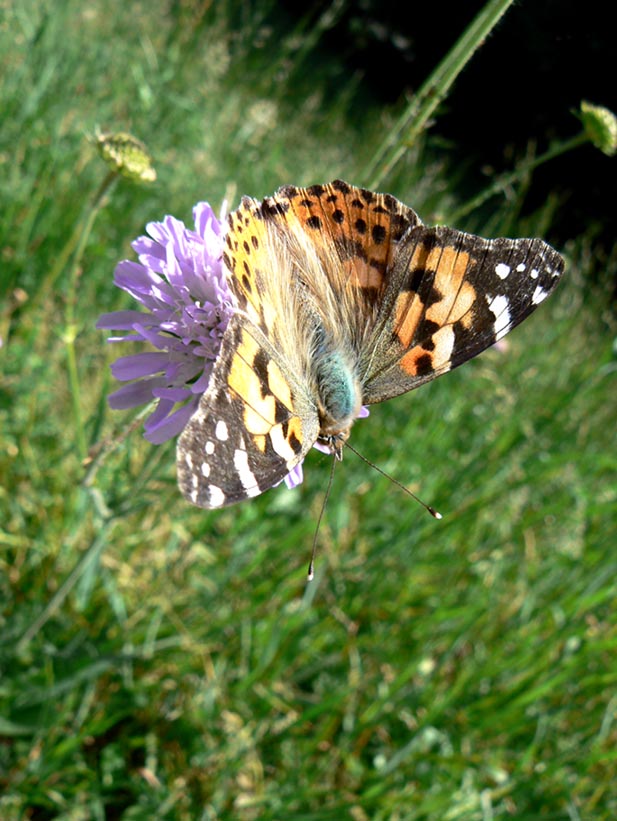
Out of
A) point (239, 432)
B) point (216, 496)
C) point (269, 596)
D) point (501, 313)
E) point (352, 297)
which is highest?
point (352, 297)

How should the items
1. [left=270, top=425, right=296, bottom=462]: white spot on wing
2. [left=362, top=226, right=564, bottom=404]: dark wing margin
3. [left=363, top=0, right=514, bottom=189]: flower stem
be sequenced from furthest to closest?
1. [left=362, top=226, right=564, bottom=404]: dark wing margin
2. [left=363, top=0, right=514, bottom=189]: flower stem
3. [left=270, top=425, right=296, bottom=462]: white spot on wing

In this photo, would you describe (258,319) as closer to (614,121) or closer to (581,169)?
(614,121)

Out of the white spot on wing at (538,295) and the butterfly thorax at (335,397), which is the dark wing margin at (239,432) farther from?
the white spot on wing at (538,295)

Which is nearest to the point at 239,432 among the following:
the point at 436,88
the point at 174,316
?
the point at 174,316

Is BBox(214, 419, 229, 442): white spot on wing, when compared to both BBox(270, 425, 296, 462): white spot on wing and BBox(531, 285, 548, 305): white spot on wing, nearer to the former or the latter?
BBox(270, 425, 296, 462): white spot on wing

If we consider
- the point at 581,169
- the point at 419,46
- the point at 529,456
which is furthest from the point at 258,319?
the point at 419,46

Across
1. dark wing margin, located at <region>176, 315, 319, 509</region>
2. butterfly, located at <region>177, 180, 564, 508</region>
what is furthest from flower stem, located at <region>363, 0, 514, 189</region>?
dark wing margin, located at <region>176, 315, 319, 509</region>

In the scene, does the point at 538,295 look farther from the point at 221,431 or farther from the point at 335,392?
the point at 221,431
